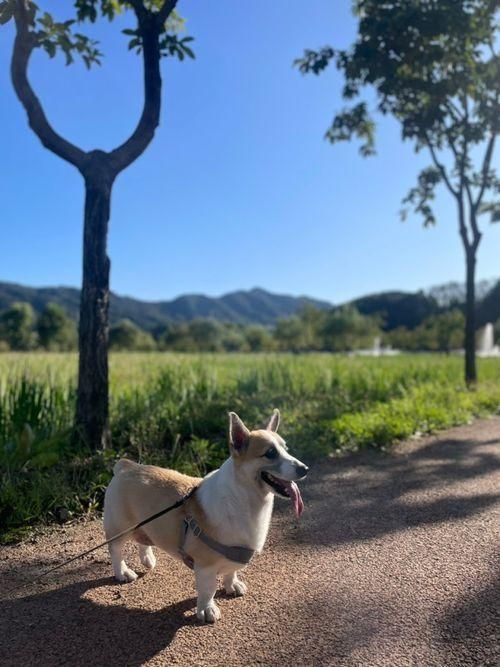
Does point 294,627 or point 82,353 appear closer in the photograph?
point 294,627

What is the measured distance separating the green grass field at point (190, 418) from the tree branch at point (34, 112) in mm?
2456

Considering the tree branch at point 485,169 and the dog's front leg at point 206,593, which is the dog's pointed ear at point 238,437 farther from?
the tree branch at point 485,169

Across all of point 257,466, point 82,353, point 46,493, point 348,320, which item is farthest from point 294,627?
point 348,320

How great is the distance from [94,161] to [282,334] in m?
57.9

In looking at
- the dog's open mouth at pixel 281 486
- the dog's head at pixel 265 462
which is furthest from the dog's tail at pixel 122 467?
the dog's open mouth at pixel 281 486

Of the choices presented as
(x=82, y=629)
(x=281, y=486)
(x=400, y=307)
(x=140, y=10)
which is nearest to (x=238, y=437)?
(x=281, y=486)

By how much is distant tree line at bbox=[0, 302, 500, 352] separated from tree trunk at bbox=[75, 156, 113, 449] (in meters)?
40.0

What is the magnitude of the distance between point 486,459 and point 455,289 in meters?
95.4

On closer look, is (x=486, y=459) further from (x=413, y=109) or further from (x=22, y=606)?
(x=413, y=109)

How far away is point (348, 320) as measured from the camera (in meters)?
56.3

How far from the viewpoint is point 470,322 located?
12.2m

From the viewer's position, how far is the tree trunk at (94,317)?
526cm

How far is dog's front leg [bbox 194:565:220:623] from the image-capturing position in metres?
2.72

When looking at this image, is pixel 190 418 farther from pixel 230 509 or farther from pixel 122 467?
pixel 230 509
